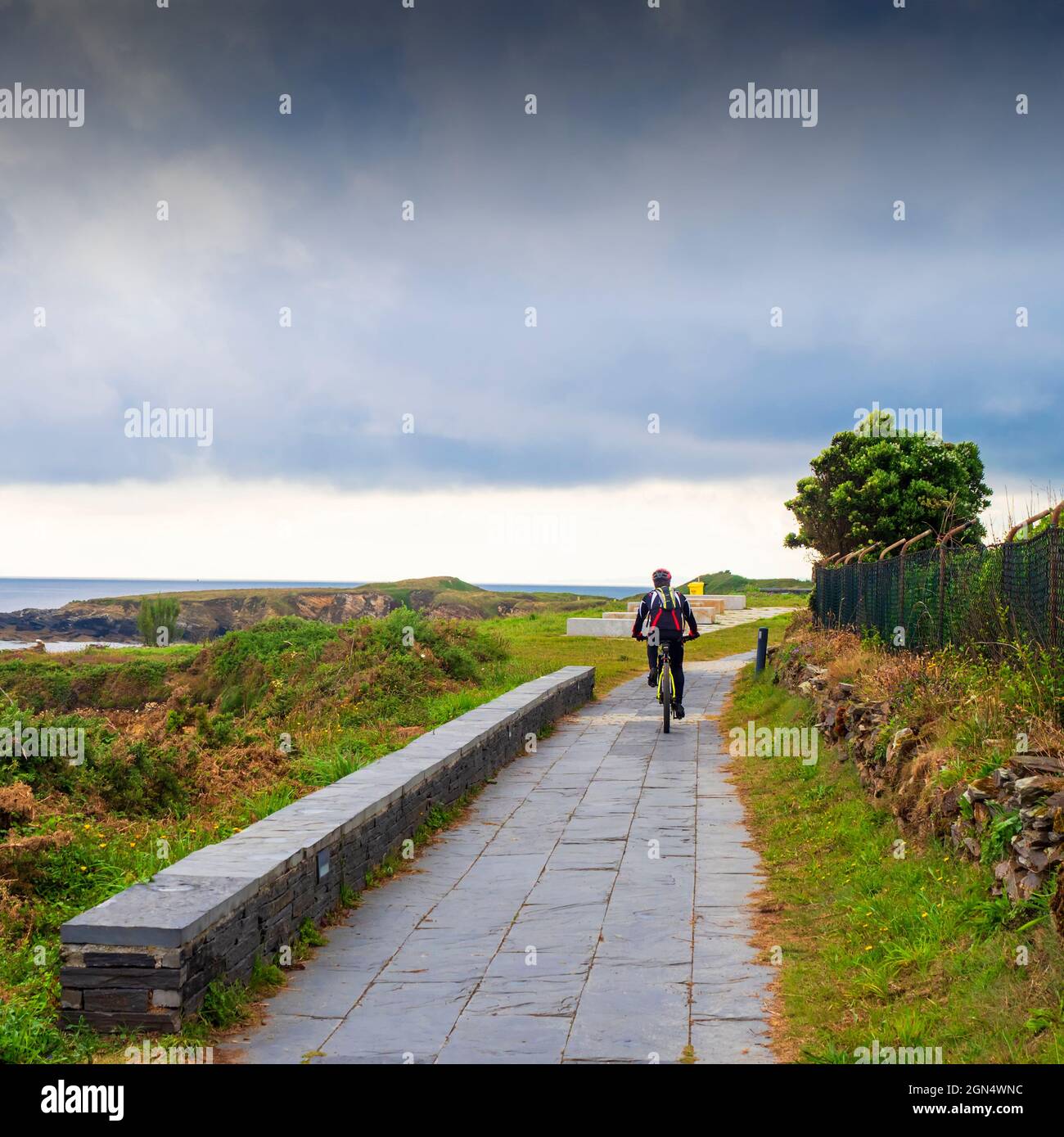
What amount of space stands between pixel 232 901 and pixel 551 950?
166cm

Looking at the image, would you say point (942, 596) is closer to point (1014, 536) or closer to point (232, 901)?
point (1014, 536)

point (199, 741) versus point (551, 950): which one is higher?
point (199, 741)

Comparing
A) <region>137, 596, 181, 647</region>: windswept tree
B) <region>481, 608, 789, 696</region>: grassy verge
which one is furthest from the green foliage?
<region>137, 596, 181, 647</region>: windswept tree

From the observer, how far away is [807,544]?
30047mm

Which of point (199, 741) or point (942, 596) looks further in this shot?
point (199, 741)

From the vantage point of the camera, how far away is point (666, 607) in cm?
1330

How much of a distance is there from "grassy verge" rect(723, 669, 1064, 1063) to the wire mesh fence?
1698 millimetres

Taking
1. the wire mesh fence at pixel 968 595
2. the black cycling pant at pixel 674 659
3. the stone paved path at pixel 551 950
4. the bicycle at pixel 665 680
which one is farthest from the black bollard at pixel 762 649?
the stone paved path at pixel 551 950

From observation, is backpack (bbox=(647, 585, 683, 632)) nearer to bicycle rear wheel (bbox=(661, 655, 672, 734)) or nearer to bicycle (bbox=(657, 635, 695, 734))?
bicycle (bbox=(657, 635, 695, 734))

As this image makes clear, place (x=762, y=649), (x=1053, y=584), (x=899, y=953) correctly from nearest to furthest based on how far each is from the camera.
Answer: (x=899, y=953) < (x=1053, y=584) < (x=762, y=649)

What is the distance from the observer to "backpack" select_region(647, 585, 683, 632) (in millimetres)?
13156

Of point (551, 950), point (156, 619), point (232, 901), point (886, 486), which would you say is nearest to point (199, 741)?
point (551, 950)

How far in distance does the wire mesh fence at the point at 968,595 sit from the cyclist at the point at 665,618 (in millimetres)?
2379
